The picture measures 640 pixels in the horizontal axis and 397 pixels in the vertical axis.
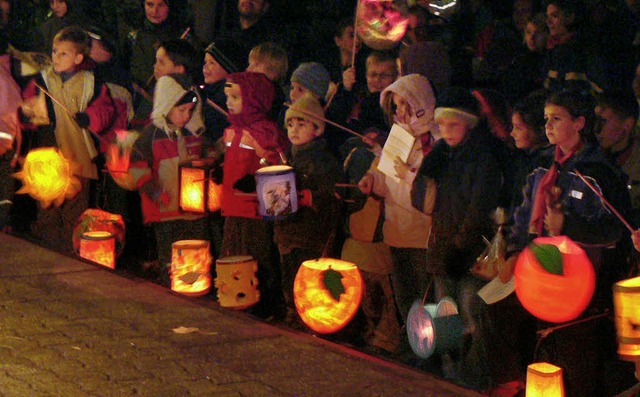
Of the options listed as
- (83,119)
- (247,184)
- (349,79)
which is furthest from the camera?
(83,119)

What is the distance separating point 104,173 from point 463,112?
4026 millimetres

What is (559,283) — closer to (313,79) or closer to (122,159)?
(313,79)

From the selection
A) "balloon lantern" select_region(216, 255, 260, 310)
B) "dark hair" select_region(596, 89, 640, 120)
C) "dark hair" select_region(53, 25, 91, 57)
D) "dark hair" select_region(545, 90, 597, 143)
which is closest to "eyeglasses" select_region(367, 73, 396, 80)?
"balloon lantern" select_region(216, 255, 260, 310)

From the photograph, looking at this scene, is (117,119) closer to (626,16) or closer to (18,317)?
(18,317)

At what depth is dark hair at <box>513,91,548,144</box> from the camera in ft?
19.9

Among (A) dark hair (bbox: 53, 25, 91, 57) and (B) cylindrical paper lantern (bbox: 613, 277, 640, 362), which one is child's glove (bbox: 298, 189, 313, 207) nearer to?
(B) cylindrical paper lantern (bbox: 613, 277, 640, 362)

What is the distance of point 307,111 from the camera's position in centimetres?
714

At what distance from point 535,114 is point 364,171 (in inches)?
51.0

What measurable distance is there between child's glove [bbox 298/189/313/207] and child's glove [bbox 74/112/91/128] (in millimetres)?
2601

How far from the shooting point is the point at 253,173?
7500mm

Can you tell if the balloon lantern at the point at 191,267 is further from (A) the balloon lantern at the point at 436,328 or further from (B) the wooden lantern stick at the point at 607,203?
(B) the wooden lantern stick at the point at 607,203

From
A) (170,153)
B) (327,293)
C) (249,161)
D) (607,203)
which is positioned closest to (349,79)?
(249,161)

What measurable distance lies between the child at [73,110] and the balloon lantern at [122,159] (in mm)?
466

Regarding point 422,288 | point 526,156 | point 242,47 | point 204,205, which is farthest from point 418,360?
point 242,47
